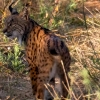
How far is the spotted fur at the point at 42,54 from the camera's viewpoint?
4.96 m

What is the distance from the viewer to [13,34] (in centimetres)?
560

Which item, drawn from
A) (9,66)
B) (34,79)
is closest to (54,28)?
(9,66)

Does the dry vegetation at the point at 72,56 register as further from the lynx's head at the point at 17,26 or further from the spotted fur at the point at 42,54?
the lynx's head at the point at 17,26

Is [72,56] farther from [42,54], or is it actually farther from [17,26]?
[42,54]

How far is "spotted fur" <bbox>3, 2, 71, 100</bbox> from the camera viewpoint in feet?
16.3

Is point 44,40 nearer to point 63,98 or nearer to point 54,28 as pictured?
point 63,98

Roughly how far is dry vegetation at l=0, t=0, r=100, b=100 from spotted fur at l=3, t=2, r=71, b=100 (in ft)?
0.51

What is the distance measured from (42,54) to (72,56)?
1.79 metres

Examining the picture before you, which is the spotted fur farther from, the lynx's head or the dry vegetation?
the dry vegetation

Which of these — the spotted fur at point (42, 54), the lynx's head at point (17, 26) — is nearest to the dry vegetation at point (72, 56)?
the spotted fur at point (42, 54)

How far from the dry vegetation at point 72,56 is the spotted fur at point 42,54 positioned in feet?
0.51

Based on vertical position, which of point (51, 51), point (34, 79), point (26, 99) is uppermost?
point (51, 51)

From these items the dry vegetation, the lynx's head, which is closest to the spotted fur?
the lynx's head

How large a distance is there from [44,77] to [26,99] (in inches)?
36.6
